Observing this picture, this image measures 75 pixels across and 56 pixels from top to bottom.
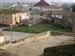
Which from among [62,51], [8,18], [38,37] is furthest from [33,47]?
[8,18]

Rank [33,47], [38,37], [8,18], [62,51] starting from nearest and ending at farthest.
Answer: [62,51] < [33,47] < [38,37] < [8,18]

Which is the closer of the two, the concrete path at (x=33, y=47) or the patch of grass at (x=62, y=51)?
the patch of grass at (x=62, y=51)

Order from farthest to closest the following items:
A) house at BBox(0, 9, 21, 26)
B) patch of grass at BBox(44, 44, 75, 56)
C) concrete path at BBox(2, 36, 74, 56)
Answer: house at BBox(0, 9, 21, 26) → concrete path at BBox(2, 36, 74, 56) → patch of grass at BBox(44, 44, 75, 56)

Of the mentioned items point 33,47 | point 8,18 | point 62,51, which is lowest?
point 33,47

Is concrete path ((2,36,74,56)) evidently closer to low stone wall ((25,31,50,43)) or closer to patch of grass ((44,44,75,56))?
low stone wall ((25,31,50,43))

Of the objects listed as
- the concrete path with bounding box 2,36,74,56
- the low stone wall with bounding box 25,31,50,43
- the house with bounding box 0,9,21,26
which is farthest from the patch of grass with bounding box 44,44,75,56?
the house with bounding box 0,9,21,26

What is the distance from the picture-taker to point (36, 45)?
63.3ft

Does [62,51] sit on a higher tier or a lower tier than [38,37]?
higher

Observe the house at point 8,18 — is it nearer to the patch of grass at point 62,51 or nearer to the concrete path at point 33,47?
the concrete path at point 33,47

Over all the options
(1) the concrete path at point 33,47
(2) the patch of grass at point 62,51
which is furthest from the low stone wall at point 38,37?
(2) the patch of grass at point 62,51

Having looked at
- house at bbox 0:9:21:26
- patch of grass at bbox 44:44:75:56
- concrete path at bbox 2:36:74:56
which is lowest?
concrete path at bbox 2:36:74:56

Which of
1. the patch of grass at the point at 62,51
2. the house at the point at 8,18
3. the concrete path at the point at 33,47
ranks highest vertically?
the patch of grass at the point at 62,51

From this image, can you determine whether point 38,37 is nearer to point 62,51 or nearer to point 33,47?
point 33,47

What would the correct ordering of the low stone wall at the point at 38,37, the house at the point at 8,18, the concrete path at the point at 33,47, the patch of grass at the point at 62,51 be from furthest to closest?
the house at the point at 8,18 → the low stone wall at the point at 38,37 → the concrete path at the point at 33,47 → the patch of grass at the point at 62,51
